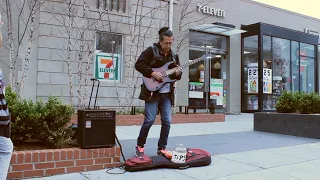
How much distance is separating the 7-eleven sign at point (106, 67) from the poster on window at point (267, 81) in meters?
8.05

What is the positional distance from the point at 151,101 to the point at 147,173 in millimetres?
1085

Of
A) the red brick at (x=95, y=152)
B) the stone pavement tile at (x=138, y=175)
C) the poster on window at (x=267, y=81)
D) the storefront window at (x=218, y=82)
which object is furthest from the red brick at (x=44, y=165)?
the poster on window at (x=267, y=81)

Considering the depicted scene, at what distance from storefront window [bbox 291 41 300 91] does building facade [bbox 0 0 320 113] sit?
0.19 ft

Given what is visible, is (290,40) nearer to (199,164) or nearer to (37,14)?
(37,14)

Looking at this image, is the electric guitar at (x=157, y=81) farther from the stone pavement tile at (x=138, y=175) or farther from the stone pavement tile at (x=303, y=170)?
the stone pavement tile at (x=303, y=170)

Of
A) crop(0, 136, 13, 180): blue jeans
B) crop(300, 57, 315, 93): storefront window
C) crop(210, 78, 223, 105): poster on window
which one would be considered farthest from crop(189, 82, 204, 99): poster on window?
crop(0, 136, 13, 180): blue jeans

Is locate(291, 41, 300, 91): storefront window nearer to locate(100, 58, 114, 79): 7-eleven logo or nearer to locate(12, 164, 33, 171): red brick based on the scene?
locate(100, 58, 114, 79): 7-eleven logo

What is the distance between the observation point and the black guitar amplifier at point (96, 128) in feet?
13.8

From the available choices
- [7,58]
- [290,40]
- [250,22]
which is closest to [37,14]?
[7,58]

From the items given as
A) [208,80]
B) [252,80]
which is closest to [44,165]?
[208,80]

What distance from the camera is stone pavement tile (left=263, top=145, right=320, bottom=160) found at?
228 inches

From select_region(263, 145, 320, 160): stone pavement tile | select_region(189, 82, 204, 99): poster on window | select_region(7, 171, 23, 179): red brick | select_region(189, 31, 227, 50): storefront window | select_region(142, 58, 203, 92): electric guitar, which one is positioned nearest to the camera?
select_region(7, 171, 23, 179): red brick

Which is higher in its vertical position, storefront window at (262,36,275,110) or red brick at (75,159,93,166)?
storefront window at (262,36,275,110)

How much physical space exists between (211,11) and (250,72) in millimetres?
3890
